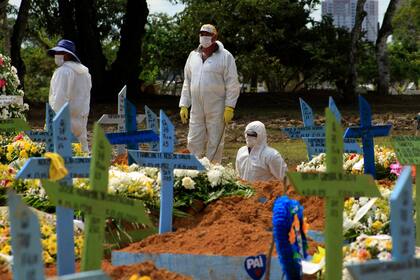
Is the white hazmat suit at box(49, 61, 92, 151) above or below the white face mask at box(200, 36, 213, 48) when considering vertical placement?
below

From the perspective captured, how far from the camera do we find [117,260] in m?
6.63

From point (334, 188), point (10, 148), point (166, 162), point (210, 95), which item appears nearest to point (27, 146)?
point (10, 148)

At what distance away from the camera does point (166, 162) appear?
23.0 ft

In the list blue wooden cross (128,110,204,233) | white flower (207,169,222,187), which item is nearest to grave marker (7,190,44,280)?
blue wooden cross (128,110,204,233)

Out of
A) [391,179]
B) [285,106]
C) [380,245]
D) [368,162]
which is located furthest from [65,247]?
[285,106]

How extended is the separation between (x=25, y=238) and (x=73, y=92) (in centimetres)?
927

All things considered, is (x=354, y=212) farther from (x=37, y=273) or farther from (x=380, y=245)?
(x=37, y=273)

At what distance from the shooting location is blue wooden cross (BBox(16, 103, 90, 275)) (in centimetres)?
521

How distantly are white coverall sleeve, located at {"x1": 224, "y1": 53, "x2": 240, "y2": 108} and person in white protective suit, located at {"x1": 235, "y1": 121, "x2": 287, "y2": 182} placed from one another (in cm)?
200

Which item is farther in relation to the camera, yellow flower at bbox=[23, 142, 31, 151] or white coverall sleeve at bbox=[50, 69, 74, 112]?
white coverall sleeve at bbox=[50, 69, 74, 112]

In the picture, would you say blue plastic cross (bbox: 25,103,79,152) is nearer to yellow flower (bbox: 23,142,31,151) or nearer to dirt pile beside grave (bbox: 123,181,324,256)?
yellow flower (bbox: 23,142,31,151)

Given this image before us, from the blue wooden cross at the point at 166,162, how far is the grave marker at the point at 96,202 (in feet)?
6.61

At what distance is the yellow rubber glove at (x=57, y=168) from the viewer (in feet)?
16.6

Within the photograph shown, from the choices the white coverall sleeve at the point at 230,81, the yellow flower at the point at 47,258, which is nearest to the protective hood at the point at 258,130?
the white coverall sleeve at the point at 230,81
